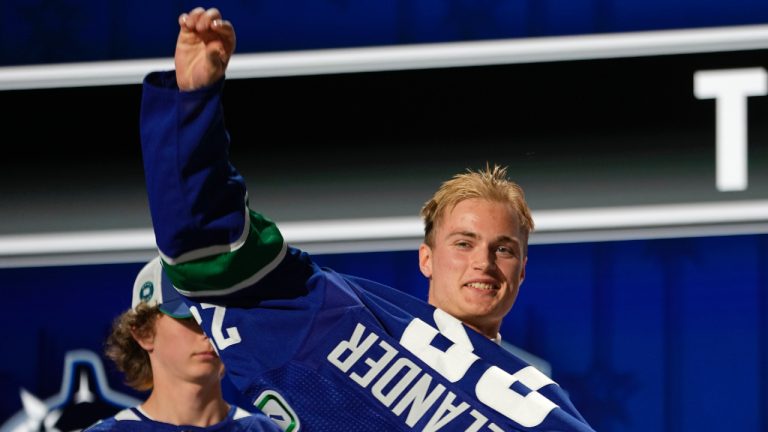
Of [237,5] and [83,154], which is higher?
[237,5]

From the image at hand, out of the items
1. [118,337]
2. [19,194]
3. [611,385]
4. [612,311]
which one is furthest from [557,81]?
[19,194]

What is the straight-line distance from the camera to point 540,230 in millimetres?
2404

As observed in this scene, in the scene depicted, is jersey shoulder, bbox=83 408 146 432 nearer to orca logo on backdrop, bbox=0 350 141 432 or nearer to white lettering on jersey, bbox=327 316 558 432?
orca logo on backdrop, bbox=0 350 141 432

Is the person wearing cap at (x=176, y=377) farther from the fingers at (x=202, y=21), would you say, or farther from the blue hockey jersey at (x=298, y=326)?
the fingers at (x=202, y=21)

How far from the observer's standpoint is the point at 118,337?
7.20 feet

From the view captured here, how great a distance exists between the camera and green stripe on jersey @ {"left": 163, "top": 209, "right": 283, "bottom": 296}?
1160 mm

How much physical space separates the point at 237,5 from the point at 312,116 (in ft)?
1.04

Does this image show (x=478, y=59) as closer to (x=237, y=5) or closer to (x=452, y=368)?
(x=237, y=5)

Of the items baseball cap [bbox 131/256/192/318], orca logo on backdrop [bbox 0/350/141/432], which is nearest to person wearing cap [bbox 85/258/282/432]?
baseball cap [bbox 131/256/192/318]

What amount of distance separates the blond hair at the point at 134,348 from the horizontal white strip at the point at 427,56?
659 millimetres

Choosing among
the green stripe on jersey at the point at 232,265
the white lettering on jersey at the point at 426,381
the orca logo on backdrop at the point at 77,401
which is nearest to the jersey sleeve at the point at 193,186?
the green stripe on jersey at the point at 232,265

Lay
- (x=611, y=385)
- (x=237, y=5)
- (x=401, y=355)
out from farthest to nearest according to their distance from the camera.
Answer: (x=237, y=5)
(x=611, y=385)
(x=401, y=355)

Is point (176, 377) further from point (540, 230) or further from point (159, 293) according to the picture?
point (540, 230)

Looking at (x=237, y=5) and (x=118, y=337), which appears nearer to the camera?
(x=118, y=337)
